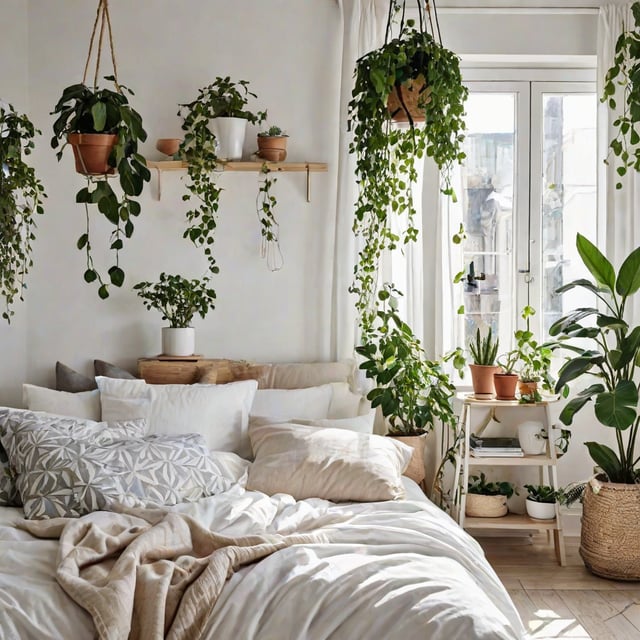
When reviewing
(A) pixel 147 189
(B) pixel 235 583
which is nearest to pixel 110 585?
(B) pixel 235 583

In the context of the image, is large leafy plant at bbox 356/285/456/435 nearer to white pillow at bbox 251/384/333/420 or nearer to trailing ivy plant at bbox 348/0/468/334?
trailing ivy plant at bbox 348/0/468/334

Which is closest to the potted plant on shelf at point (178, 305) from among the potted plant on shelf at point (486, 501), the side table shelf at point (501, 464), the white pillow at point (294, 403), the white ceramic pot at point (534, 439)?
the white pillow at point (294, 403)

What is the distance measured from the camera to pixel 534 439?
423 cm

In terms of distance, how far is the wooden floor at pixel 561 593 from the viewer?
3.39 metres

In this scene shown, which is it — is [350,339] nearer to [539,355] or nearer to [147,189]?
[539,355]

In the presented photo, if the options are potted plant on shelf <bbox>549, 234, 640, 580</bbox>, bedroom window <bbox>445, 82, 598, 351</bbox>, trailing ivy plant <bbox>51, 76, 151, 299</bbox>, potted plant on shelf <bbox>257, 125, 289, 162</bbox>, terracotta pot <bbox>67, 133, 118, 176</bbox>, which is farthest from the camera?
bedroom window <bbox>445, 82, 598, 351</bbox>

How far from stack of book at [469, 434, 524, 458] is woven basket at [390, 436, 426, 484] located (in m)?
0.28

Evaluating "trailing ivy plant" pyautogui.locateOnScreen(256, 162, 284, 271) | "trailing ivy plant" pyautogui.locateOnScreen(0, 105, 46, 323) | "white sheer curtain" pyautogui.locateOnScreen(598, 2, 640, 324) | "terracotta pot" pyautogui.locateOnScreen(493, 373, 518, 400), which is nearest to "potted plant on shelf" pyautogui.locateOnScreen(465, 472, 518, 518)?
"terracotta pot" pyautogui.locateOnScreen(493, 373, 518, 400)

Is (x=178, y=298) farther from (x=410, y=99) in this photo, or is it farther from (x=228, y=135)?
(x=410, y=99)

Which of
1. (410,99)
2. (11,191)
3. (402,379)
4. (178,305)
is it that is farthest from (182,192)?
(402,379)

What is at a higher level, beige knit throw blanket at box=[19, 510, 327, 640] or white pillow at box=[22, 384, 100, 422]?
white pillow at box=[22, 384, 100, 422]

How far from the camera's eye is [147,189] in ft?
14.4

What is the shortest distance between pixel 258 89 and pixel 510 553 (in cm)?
262

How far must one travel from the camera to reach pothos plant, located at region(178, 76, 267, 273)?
163 inches
